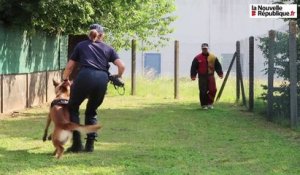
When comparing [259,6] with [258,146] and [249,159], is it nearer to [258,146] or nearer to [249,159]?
[258,146]

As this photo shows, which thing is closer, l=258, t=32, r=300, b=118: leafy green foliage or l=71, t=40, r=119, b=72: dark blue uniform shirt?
l=71, t=40, r=119, b=72: dark blue uniform shirt

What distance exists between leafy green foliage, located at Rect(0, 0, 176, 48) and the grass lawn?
2221 mm

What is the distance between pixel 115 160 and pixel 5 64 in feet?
22.1

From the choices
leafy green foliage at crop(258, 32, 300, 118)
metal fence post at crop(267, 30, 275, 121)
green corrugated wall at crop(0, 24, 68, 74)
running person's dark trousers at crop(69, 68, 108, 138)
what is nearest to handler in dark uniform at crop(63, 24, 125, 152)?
running person's dark trousers at crop(69, 68, 108, 138)

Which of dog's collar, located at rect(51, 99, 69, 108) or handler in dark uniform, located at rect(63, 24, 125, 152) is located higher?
handler in dark uniform, located at rect(63, 24, 125, 152)

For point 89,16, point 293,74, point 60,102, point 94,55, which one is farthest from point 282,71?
point 60,102

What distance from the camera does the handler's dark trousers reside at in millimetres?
15672

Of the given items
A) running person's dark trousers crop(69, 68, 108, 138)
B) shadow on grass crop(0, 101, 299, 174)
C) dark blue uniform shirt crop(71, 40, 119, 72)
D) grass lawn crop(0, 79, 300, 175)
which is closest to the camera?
grass lawn crop(0, 79, 300, 175)

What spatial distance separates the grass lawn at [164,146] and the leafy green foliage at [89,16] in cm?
222

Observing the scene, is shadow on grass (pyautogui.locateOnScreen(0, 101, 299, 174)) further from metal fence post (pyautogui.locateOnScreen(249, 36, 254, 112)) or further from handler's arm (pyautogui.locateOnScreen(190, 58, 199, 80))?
handler's arm (pyautogui.locateOnScreen(190, 58, 199, 80))

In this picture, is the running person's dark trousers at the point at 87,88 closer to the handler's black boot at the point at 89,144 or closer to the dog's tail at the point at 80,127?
the handler's black boot at the point at 89,144

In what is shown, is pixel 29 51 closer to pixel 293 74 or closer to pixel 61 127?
pixel 293 74

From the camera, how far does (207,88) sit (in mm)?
15719

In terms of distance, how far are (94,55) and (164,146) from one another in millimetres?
1871
